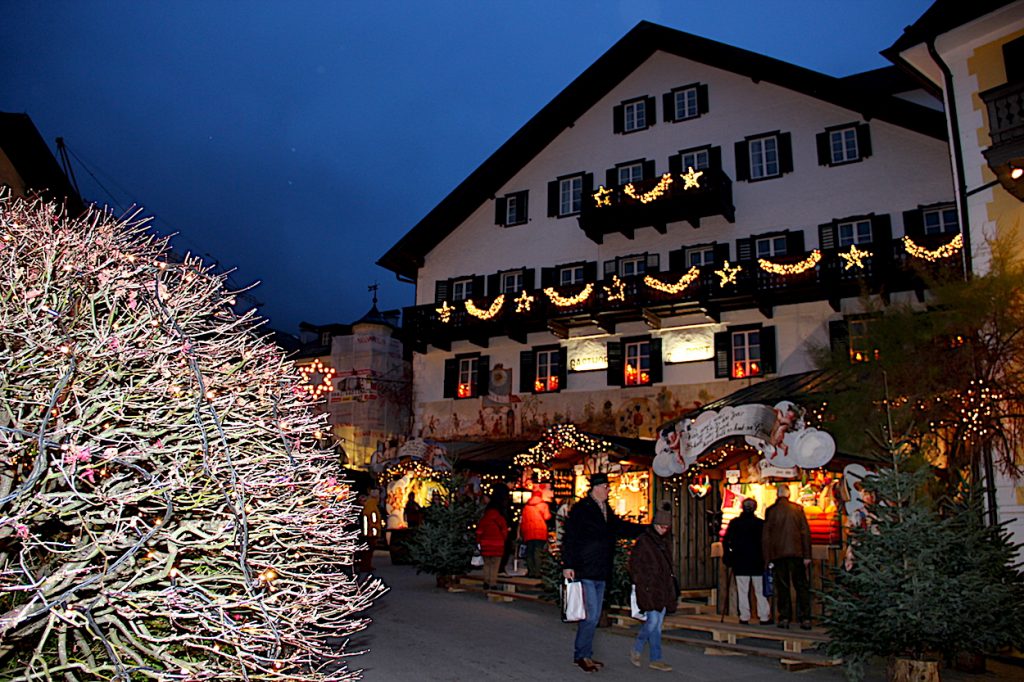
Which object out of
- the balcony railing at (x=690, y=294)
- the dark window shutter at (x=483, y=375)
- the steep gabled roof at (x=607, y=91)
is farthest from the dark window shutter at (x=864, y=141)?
the dark window shutter at (x=483, y=375)

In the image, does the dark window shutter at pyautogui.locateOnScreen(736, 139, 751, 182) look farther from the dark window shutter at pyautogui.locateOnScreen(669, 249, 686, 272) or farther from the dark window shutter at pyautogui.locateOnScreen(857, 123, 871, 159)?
the dark window shutter at pyautogui.locateOnScreen(857, 123, 871, 159)

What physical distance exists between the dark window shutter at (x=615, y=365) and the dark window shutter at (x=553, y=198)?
576cm

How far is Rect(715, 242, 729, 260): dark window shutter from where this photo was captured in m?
26.3

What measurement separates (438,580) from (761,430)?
8.03 meters

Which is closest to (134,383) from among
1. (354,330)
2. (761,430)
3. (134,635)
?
(134,635)

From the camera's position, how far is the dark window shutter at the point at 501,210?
104 ft

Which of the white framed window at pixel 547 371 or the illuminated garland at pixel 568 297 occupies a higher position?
the illuminated garland at pixel 568 297

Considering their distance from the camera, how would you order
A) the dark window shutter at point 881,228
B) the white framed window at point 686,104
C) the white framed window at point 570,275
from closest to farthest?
the dark window shutter at point 881,228
the white framed window at point 686,104
the white framed window at point 570,275

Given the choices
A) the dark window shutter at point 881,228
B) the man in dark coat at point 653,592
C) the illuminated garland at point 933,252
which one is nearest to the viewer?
the man in dark coat at point 653,592

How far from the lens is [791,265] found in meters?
24.2

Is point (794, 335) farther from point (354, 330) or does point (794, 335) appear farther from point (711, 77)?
point (354, 330)

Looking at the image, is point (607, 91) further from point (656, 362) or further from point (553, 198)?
point (656, 362)

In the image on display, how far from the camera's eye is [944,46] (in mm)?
15156

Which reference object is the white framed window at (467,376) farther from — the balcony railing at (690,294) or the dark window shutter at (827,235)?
the dark window shutter at (827,235)
